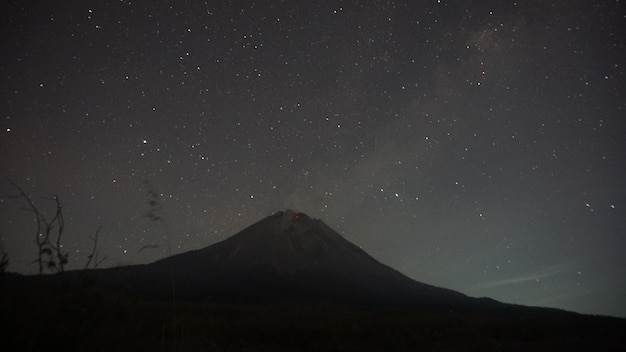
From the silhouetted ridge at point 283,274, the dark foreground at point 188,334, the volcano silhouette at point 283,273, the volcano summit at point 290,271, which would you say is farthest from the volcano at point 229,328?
the volcano summit at point 290,271

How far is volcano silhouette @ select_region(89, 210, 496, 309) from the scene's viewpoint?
63656 millimetres

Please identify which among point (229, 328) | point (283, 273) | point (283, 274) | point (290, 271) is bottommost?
point (229, 328)

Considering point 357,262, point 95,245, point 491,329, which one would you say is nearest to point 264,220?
point 357,262

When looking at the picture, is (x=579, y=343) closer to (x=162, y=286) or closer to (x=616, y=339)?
(x=616, y=339)

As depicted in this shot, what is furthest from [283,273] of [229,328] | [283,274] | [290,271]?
[229,328]

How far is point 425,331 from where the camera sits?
575 inches

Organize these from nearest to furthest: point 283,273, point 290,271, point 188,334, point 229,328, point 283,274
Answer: point 188,334 < point 229,328 < point 283,274 < point 283,273 < point 290,271

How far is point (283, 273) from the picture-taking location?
84125 mm

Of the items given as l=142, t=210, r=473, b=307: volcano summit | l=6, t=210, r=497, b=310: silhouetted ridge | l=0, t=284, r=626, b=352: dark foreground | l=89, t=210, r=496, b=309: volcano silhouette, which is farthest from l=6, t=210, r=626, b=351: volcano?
l=142, t=210, r=473, b=307: volcano summit

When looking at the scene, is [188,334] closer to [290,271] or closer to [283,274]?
[283,274]

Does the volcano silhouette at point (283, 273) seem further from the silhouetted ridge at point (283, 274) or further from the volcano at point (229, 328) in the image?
the volcano at point (229, 328)

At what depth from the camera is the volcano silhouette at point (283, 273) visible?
63.7 metres

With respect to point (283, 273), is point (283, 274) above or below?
below

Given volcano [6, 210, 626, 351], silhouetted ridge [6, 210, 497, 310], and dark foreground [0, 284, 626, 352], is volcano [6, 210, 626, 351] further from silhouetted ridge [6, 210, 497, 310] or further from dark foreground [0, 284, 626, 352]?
silhouetted ridge [6, 210, 497, 310]
